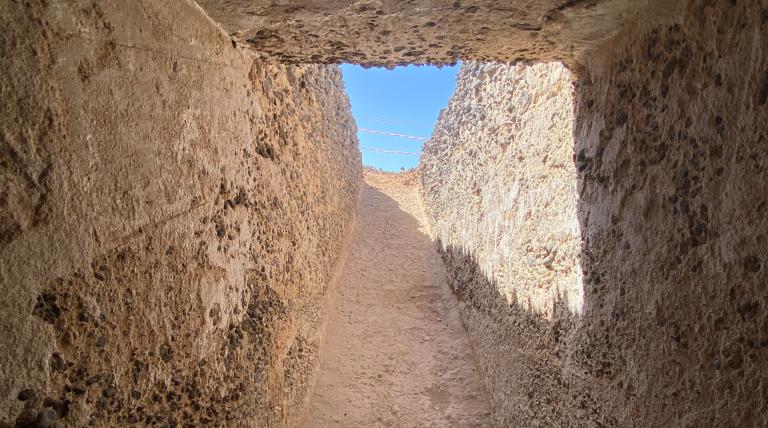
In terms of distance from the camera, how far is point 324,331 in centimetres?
380

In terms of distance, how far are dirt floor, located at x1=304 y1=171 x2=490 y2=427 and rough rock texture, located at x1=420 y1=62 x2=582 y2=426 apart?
207mm

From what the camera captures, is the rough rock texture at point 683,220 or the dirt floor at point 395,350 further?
the dirt floor at point 395,350

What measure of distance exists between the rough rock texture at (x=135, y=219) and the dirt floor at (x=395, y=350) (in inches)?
36.6

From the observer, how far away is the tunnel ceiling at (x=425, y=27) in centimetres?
146

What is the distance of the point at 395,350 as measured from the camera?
3.81m

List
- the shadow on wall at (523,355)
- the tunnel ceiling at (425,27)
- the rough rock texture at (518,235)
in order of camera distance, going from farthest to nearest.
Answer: the rough rock texture at (518,235)
the shadow on wall at (523,355)
the tunnel ceiling at (425,27)

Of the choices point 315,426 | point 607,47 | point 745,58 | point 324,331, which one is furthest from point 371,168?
point 745,58

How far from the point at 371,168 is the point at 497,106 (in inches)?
226

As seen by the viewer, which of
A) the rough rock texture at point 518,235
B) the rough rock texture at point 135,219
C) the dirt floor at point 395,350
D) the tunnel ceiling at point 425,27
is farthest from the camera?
the dirt floor at point 395,350

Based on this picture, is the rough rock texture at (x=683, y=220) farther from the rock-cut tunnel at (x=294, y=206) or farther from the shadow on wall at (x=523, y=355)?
the shadow on wall at (x=523, y=355)

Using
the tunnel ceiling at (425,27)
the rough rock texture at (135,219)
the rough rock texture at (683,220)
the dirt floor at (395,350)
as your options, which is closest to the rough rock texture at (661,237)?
the rough rock texture at (683,220)

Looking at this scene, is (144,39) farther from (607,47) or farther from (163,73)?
(607,47)

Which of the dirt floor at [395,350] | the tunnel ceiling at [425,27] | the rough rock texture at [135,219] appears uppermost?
the tunnel ceiling at [425,27]

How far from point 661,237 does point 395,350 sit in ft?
8.94
